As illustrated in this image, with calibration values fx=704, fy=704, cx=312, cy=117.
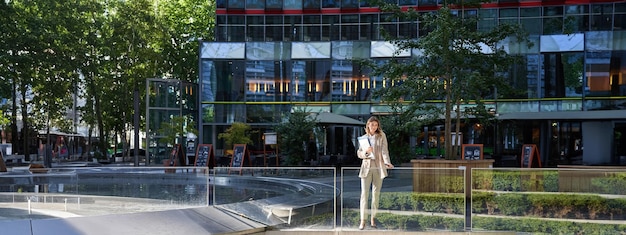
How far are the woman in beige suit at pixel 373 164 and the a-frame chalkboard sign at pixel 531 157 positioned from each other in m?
15.2

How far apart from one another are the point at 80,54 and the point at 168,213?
119 feet

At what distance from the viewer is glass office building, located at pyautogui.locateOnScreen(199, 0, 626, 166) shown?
37.4 m

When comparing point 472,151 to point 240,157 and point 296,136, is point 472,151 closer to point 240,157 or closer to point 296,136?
point 296,136

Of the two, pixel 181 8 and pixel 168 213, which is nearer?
pixel 168 213

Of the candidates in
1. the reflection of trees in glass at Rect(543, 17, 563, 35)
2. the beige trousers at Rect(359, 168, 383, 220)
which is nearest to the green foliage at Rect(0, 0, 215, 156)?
the reflection of trees in glass at Rect(543, 17, 563, 35)

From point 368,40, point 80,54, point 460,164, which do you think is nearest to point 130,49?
point 80,54

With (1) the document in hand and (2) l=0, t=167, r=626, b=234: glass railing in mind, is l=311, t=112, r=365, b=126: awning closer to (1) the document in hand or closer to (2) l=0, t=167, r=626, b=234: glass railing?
(2) l=0, t=167, r=626, b=234: glass railing

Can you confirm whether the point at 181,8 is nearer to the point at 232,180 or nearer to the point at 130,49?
the point at 130,49

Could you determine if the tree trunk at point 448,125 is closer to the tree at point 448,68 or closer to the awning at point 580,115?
the tree at point 448,68

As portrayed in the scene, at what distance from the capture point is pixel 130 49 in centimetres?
4816

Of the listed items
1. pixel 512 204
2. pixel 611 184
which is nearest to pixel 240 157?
pixel 512 204

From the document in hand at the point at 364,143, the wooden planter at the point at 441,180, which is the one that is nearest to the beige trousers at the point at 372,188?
the document in hand at the point at 364,143

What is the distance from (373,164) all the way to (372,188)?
1.29 feet

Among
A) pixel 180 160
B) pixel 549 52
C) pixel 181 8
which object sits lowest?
pixel 180 160
